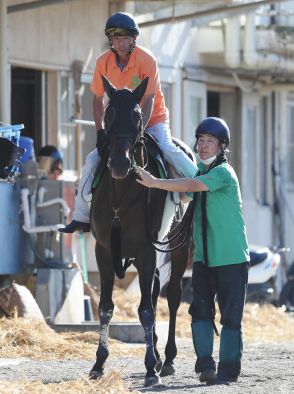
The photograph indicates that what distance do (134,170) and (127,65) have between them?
53.4 inches

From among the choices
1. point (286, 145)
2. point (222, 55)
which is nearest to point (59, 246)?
point (222, 55)

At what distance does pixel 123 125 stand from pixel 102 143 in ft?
1.65

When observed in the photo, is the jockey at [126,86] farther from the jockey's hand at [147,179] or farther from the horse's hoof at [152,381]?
the horse's hoof at [152,381]

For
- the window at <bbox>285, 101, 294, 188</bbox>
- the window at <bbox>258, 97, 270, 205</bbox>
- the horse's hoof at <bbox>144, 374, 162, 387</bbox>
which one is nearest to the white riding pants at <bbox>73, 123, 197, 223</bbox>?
the horse's hoof at <bbox>144, 374, 162, 387</bbox>

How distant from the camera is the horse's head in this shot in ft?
34.0

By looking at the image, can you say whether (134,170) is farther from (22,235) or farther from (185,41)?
(185,41)

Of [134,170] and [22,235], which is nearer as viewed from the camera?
[134,170]

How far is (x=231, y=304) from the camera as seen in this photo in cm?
1066

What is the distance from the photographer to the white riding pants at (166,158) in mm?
11477

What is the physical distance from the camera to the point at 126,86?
464 inches

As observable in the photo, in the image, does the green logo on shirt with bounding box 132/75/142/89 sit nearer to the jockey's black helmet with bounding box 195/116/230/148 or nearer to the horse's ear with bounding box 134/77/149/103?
the horse's ear with bounding box 134/77/149/103

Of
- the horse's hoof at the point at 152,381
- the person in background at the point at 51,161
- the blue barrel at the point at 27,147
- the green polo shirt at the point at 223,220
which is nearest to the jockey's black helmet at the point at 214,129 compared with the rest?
the green polo shirt at the point at 223,220

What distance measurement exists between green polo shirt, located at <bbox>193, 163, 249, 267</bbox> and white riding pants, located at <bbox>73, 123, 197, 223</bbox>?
113cm

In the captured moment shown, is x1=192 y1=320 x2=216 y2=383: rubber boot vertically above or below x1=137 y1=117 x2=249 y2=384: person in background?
below
